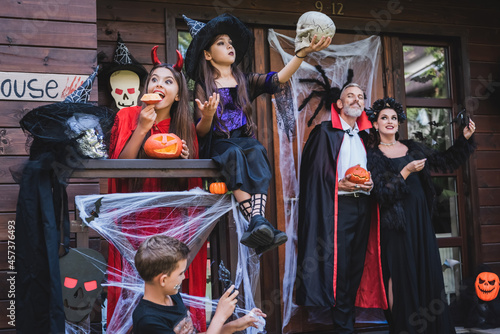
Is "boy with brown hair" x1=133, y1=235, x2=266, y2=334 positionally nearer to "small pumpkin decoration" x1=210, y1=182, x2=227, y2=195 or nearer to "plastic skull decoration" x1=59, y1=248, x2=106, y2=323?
"plastic skull decoration" x1=59, y1=248, x2=106, y2=323

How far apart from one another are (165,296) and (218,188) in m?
0.85

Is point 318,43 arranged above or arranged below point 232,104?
above

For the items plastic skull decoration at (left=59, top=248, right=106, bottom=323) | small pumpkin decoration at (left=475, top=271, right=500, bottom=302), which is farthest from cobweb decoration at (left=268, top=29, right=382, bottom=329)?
plastic skull decoration at (left=59, top=248, right=106, bottom=323)

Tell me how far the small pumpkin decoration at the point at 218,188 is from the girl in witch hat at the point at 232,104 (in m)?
0.07

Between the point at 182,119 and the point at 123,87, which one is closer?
the point at 182,119

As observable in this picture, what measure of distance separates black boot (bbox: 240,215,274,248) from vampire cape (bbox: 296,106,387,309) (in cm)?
136

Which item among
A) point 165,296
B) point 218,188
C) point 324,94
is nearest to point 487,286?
point 324,94

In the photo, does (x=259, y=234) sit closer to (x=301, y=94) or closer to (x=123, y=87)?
(x=123, y=87)

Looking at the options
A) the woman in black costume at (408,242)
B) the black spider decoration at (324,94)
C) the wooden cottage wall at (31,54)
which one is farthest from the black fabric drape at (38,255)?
the black spider decoration at (324,94)

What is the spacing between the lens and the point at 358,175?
406cm

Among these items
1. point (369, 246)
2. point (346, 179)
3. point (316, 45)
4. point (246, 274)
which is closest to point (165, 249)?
point (246, 274)

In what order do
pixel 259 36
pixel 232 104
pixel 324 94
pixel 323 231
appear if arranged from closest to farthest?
pixel 232 104
pixel 323 231
pixel 259 36
pixel 324 94

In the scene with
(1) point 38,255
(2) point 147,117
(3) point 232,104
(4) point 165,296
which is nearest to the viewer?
(4) point 165,296

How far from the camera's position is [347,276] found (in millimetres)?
4176
